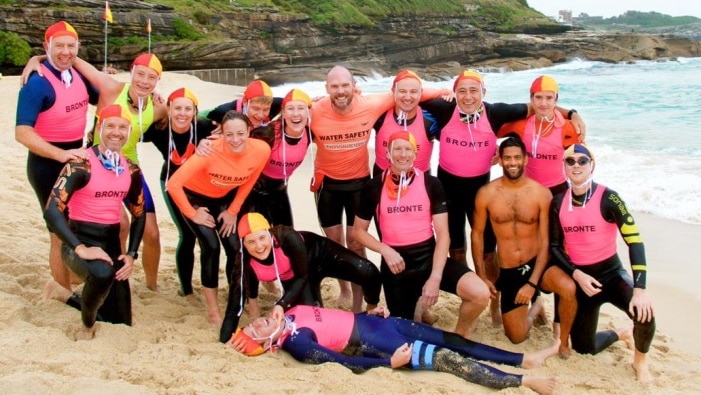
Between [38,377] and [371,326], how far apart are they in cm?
220

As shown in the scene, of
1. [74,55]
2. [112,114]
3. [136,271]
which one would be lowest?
[136,271]

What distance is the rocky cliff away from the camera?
30859mm

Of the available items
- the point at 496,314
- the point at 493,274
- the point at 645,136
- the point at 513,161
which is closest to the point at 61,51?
the point at 513,161

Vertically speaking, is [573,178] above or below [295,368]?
above

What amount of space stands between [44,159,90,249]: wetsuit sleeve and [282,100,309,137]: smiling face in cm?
169

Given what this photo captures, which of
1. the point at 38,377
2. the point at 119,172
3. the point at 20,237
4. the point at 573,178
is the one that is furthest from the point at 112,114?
the point at 573,178

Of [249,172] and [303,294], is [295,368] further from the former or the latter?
[249,172]

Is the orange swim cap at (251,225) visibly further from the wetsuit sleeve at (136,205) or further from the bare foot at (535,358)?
the bare foot at (535,358)

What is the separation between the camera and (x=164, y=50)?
32.1 meters

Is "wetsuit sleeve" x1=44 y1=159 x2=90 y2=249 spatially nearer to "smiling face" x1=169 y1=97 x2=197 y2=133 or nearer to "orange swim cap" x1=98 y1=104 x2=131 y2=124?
"orange swim cap" x1=98 y1=104 x2=131 y2=124

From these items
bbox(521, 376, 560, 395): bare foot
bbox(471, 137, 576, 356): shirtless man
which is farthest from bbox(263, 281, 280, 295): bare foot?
bbox(521, 376, 560, 395): bare foot

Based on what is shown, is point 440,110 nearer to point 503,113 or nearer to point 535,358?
point 503,113

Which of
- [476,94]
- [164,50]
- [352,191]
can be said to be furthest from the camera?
[164,50]

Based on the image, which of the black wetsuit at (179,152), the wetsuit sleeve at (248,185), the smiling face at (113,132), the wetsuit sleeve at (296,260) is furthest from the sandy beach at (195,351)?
the smiling face at (113,132)
